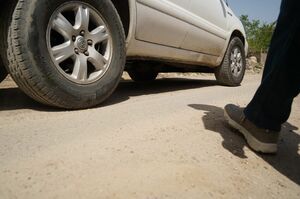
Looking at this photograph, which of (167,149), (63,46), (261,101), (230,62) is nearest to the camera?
(167,149)

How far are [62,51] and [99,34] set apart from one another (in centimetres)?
37

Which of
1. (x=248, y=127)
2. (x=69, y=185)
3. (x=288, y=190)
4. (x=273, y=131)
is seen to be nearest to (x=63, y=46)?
(x=69, y=185)

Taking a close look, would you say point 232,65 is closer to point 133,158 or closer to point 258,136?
point 258,136

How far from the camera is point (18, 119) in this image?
195cm

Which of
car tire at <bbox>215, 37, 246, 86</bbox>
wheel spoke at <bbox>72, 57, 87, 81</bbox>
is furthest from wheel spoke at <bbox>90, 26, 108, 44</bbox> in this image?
car tire at <bbox>215, 37, 246, 86</bbox>

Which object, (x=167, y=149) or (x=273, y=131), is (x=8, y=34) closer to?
(x=167, y=149)

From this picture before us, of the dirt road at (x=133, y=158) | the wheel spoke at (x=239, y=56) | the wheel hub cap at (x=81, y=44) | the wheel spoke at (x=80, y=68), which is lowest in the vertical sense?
the dirt road at (x=133, y=158)

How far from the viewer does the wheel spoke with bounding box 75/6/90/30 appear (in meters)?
2.20

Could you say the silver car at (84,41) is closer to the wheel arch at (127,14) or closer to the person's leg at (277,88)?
the wheel arch at (127,14)

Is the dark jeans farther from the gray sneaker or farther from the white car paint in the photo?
the white car paint

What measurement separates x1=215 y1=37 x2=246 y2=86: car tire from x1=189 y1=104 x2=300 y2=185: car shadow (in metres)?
2.31

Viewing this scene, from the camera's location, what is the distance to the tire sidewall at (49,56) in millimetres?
1924

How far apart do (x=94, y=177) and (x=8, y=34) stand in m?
1.24

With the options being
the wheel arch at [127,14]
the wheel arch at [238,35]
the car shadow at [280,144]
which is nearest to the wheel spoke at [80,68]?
the wheel arch at [127,14]
